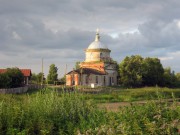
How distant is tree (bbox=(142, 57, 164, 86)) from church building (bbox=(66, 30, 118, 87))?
333 inches

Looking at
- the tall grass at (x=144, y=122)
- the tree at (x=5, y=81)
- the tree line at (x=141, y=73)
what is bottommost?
the tall grass at (x=144, y=122)

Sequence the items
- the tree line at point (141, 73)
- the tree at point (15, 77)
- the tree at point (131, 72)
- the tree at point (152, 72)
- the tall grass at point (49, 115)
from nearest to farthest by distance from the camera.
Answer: the tall grass at point (49, 115)
the tree at point (15, 77)
the tree at point (131, 72)
the tree line at point (141, 73)
the tree at point (152, 72)

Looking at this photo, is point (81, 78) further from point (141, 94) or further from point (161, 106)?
point (161, 106)

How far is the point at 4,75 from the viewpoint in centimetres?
5241

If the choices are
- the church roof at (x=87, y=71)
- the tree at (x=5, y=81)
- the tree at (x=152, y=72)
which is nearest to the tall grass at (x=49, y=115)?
the tree at (x=5, y=81)

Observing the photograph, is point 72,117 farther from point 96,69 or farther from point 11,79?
point 96,69

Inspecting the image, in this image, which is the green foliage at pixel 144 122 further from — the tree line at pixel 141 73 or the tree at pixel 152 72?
the tree at pixel 152 72

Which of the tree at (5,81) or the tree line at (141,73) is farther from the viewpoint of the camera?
the tree line at (141,73)

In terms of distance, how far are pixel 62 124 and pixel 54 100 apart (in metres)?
1.49

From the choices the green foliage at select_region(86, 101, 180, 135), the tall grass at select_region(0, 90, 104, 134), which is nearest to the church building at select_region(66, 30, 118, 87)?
the tall grass at select_region(0, 90, 104, 134)

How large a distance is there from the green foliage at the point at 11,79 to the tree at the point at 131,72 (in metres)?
24.9

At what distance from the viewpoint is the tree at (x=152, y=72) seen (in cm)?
7612

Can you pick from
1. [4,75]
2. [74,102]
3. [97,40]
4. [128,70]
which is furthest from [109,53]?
[74,102]

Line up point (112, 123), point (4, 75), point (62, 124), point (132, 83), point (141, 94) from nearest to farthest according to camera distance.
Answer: point (112, 123), point (62, 124), point (141, 94), point (4, 75), point (132, 83)
